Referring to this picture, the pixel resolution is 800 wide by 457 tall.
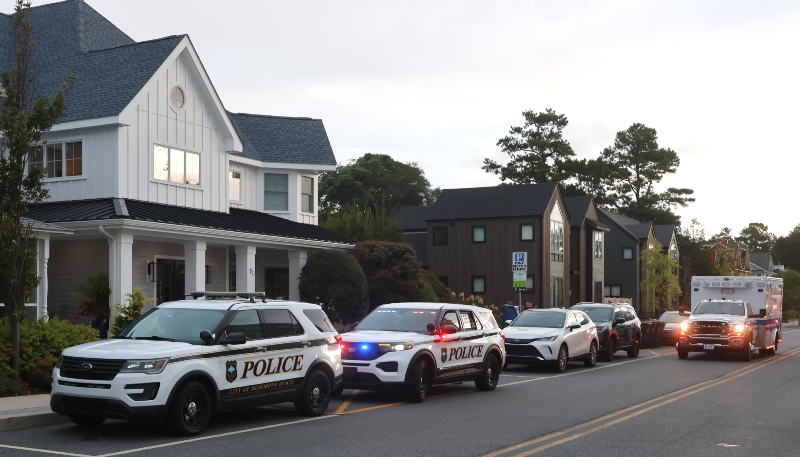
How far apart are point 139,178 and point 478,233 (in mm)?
33561

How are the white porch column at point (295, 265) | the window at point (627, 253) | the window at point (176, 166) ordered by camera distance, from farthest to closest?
the window at point (627, 253) → the white porch column at point (295, 265) → the window at point (176, 166)

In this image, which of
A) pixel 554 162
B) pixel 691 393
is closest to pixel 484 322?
pixel 691 393

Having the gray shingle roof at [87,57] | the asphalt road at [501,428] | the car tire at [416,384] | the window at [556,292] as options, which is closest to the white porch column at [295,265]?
the gray shingle roof at [87,57]

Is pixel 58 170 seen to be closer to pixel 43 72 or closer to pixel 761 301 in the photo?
pixel 43 72

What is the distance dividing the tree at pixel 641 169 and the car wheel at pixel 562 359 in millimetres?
83078

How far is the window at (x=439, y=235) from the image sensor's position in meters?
57.0

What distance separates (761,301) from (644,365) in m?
7.45

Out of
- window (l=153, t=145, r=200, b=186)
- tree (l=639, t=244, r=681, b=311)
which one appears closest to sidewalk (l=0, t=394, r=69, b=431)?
window (l=153, t=145, r=200, b=186)

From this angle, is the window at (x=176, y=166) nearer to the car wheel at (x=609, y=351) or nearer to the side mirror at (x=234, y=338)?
the car wheel at (x=609, y=351)

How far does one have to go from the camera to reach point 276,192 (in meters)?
32.2

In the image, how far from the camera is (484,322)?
18344mm

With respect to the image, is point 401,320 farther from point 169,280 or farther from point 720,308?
point 720,308

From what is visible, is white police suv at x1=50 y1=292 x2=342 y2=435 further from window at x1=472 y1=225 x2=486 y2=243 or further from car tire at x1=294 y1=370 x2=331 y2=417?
window at x1=472 y1=225 x2=486 y2=243

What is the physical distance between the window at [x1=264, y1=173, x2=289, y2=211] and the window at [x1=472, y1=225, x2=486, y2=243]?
25.1 meters
